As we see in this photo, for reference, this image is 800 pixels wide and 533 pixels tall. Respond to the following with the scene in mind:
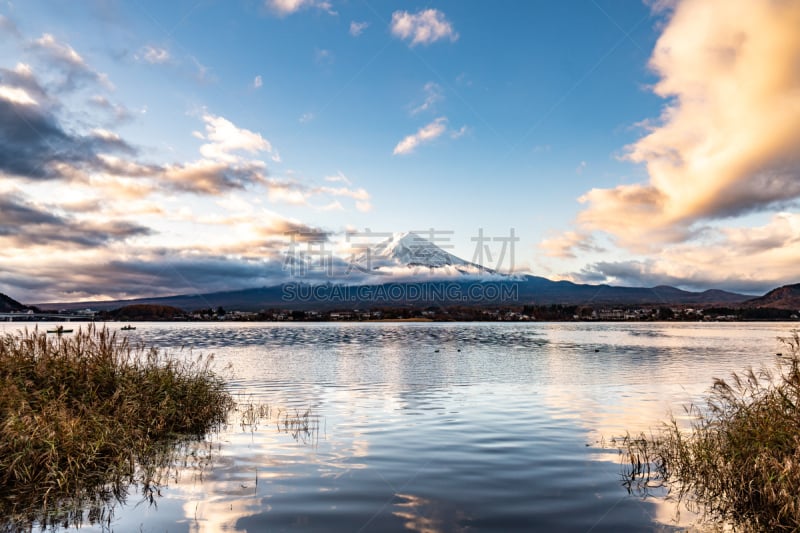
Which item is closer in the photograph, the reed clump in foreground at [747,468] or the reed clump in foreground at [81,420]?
the reed clump in foreground at [747,468]

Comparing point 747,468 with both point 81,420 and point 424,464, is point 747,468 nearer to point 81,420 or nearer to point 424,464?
point 424,464

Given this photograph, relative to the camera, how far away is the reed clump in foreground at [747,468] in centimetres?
1260

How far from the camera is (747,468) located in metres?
14.3

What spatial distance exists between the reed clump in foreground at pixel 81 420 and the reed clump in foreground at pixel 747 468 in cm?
1543

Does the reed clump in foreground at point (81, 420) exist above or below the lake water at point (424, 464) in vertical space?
above

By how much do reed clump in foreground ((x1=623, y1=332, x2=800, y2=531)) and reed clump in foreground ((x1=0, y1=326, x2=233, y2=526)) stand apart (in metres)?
15.4

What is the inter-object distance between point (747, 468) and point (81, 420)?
2003 centimetres

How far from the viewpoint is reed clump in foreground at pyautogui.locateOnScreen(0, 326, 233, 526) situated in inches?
556

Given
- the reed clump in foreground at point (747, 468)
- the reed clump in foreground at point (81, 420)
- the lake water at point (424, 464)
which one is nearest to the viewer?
the reed clump in foreground at point (747, 468)

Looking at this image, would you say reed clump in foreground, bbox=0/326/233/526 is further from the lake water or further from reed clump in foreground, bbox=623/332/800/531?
reed clump in foreground, bbox=623/332/800/531

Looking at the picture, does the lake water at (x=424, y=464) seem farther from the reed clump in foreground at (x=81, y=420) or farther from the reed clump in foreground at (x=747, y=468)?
the reed clump in foreground at (x=81, y=420)

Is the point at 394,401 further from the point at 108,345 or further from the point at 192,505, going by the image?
the point at 192,505

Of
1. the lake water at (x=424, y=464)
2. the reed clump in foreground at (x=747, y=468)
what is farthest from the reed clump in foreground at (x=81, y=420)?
the reed clump in foreground at (x=747, y=468)

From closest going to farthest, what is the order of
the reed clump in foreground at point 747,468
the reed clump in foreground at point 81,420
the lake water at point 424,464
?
the reed clump in foreground at point 747,468 → the lake water at point 424,464 → the reed clump in foreground at point 81,420
